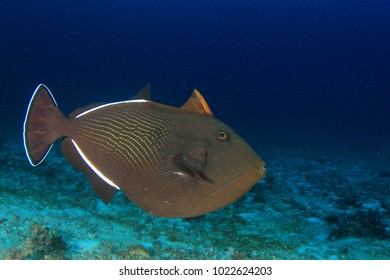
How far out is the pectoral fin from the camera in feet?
4.19

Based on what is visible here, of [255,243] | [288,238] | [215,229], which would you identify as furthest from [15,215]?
[288,238]

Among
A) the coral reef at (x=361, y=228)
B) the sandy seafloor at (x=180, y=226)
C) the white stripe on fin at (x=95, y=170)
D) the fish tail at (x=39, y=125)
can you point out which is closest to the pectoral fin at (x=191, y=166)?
the white stripe on fin at (x=95, y=170)

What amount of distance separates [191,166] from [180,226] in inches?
176

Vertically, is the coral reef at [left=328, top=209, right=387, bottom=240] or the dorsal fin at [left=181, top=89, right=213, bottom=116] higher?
the coral reef at [left=328, top=209, right=387, bottom=240]

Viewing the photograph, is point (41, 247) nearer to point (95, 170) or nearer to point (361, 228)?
point (95, 170)

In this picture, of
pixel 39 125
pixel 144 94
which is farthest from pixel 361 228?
pixel 39 125

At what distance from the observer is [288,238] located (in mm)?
5531

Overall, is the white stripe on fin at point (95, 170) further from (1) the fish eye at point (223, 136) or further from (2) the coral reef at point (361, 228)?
(2) the coral reef at point (361, 228)

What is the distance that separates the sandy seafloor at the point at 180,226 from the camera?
4.36m

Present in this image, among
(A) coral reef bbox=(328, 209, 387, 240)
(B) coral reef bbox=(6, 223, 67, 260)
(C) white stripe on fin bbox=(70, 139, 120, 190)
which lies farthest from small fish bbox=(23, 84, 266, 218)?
(A) coral reef bbox=(328, 209, 387, 240)

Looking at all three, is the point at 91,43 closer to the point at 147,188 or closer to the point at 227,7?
the point at 227,7

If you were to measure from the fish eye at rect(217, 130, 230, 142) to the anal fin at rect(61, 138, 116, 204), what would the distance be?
0.52 metres

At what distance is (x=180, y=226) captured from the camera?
5.54 m

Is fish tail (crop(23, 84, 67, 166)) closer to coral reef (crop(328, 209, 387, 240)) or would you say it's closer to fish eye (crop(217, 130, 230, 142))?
fish eye (crop(217, 130, 230, 142))
